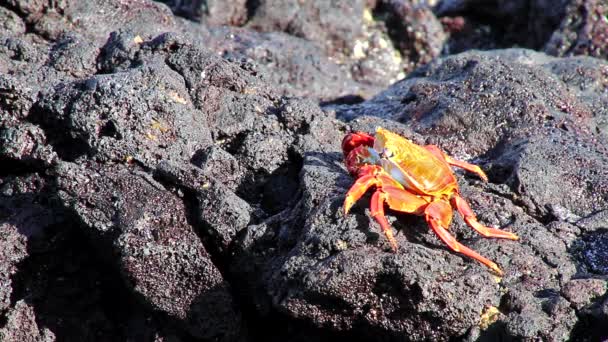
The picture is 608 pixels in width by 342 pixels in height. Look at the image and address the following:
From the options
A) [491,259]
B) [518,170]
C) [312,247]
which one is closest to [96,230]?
[312,247]

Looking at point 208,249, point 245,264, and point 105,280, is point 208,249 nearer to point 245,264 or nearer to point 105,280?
point 245,264

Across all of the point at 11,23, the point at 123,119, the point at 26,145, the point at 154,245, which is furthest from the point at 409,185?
the point at 11,23

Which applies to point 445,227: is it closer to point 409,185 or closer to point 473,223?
point 473,223

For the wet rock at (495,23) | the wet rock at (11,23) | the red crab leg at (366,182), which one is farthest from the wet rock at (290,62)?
the red crab leg at (366,182)

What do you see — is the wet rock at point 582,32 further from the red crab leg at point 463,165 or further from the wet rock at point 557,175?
the red crab leg at point 463,165

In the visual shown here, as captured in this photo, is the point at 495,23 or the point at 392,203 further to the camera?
the point at 495,23

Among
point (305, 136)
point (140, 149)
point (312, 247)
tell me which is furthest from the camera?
point (305, 136)
